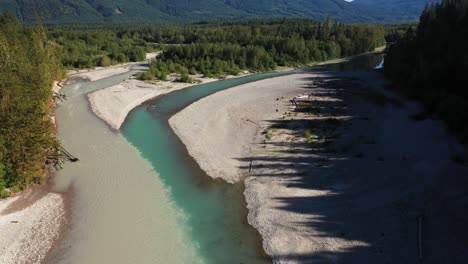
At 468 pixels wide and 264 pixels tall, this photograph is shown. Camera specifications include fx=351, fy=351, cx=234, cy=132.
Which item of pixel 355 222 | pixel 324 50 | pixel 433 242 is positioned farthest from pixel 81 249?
pixel 324 50

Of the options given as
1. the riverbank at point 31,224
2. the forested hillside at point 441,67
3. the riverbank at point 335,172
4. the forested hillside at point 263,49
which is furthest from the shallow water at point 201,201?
the forested hillside at point 263,49

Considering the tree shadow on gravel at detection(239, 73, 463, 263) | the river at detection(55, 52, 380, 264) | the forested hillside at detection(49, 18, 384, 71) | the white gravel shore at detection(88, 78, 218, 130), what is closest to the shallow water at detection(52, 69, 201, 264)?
the river at detection(55, 52, 380, 264)

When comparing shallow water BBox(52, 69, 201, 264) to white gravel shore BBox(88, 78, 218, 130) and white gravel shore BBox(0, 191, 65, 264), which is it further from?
white gravel shore BBox(88, 78, 218, 130)

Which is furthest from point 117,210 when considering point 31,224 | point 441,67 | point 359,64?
point 359,64

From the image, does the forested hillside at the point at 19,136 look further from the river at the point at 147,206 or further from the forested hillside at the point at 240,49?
the forested hillside at the point at 240,49

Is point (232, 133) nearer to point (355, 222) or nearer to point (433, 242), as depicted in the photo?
point (355, 222)
